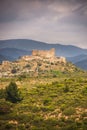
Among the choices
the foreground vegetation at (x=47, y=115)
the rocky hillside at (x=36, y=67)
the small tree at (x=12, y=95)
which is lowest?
the foreground vegetation at (x=47, y=115)

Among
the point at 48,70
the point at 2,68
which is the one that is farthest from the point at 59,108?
the point at 2,68

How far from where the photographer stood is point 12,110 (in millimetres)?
46812

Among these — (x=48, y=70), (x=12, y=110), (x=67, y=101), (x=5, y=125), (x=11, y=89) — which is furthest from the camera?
(x=48, y=70)

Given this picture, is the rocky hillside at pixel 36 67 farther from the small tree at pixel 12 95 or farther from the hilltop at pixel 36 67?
the small tree at pixel 12 95

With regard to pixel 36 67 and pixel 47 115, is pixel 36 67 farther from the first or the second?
pixel 47 115

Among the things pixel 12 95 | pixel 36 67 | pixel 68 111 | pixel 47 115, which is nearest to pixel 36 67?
pixel 36 67

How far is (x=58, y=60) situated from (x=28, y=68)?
23029 millimetres

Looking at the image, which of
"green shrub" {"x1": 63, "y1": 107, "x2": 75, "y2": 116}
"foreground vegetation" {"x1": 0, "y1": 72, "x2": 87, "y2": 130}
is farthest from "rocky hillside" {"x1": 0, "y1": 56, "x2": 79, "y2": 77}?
"green shrub" {"x1": 63, "y1": 107, "x2": 75, "y2": 116}

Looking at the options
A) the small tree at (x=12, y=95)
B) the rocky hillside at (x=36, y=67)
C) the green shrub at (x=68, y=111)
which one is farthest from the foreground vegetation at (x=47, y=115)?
the rocky hillside at (x=36, y=67)

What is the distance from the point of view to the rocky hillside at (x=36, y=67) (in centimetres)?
16068

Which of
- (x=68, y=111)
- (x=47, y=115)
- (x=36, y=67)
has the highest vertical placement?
(x=36, y=67)

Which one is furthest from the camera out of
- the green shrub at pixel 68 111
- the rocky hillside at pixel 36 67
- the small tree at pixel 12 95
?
the rocky hillside at pixel 36 67

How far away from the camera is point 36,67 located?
16812 centimetres

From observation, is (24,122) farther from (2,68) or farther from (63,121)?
(2,68)
